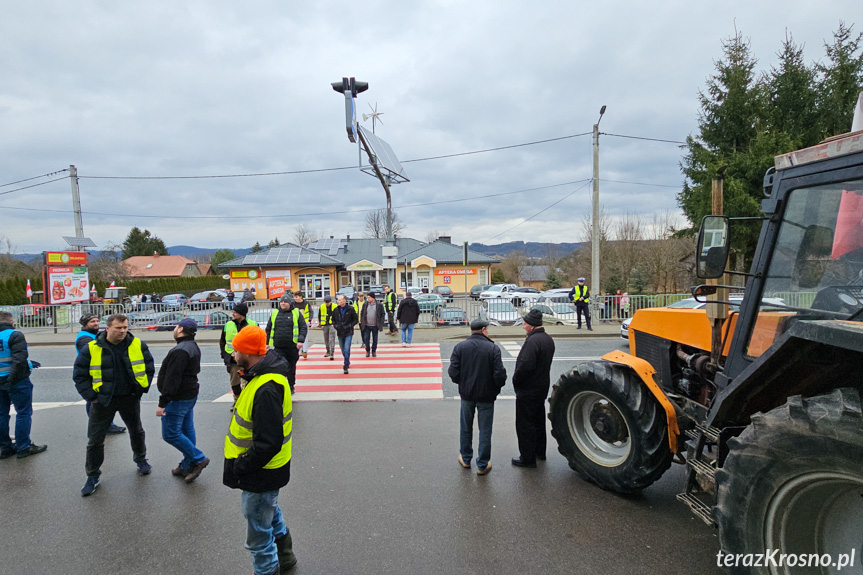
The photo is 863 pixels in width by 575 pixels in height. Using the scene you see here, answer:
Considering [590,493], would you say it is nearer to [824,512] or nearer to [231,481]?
[824,512]

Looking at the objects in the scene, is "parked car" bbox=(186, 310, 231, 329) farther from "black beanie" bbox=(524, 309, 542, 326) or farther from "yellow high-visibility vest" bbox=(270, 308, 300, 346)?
"black beanie" bbox=(524, 309, 542, 326)

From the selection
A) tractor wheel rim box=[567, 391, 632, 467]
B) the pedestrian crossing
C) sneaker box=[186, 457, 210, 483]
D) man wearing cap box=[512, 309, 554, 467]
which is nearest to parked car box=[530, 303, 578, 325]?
the pedestrian crossing

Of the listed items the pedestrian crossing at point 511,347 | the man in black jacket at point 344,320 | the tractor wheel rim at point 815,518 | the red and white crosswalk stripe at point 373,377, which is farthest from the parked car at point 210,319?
the tractor wheel rim at point 815,518

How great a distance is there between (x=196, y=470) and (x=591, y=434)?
153 inches

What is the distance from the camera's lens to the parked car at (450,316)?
16922 mm

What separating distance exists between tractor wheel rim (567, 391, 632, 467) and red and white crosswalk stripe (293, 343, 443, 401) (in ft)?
11.2

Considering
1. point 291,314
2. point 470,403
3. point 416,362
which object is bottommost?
point 416,362

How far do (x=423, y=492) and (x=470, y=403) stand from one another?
3.04 ft

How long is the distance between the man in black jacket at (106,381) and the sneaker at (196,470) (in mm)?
777

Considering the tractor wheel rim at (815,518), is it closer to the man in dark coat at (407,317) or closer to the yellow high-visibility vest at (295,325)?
the yellow high-visibility vest at (295,325)

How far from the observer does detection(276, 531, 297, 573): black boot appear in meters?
3.00

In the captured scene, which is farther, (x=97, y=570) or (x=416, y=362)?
(x=416, y=362)

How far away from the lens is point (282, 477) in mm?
2736

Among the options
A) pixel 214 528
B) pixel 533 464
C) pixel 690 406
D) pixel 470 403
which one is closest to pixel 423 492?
pixel 470 403
